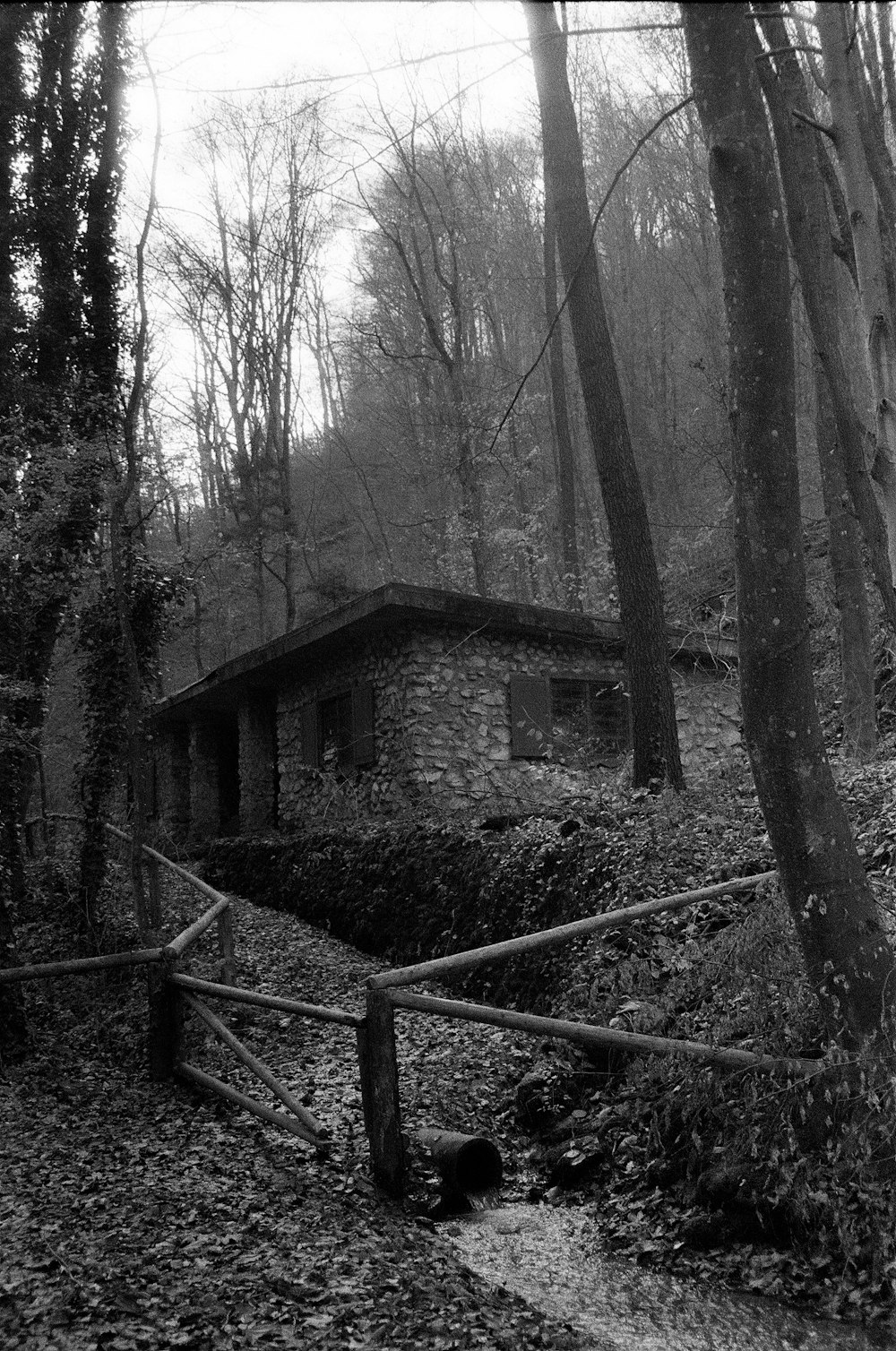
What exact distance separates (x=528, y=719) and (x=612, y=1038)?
30.3 feet

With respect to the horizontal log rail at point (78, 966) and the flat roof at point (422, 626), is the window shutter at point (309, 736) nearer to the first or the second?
the flat roof at point (422, 626)

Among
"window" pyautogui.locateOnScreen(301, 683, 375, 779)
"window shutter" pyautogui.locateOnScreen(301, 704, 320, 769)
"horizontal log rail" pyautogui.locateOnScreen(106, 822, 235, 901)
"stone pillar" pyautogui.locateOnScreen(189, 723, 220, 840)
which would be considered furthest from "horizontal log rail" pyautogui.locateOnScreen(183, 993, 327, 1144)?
"stone pillar" pyautogui.locateOnScreen(189, 723, 220, 840)

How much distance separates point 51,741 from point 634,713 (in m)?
19.6

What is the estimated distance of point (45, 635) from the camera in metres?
14.2

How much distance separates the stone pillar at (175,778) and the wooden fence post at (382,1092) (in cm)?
1715

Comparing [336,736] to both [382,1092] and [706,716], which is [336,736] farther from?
[382,1092]

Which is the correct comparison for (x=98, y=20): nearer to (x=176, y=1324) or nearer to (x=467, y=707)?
(x=467, y=707)

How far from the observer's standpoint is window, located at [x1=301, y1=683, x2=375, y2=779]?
46.0ft

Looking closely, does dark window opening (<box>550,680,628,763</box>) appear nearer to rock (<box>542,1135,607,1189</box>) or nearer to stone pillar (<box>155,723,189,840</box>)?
rock (<box>542,1135,607,1189</box>)

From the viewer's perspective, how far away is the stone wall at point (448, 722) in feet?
43.1

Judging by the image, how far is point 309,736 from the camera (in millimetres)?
15859

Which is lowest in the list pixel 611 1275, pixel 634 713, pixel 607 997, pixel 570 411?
pixel 611 1275

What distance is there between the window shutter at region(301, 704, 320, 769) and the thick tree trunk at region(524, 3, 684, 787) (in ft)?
21.1

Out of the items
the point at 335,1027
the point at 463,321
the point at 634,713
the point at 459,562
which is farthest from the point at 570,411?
→ the point at 335,1027
